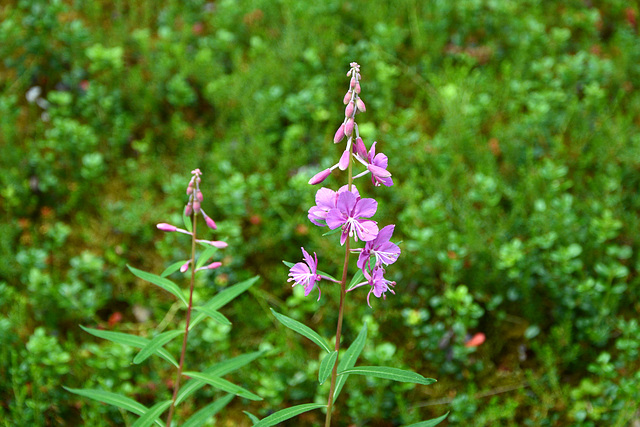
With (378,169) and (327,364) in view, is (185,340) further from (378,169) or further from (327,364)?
(378,169)

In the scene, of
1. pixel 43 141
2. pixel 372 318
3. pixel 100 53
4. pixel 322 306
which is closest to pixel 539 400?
pixel 372 318

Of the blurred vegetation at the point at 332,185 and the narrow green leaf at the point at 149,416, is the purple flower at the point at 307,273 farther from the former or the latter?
the blurred vegetation at the point at 332,185

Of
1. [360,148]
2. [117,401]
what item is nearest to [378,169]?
[360,148]

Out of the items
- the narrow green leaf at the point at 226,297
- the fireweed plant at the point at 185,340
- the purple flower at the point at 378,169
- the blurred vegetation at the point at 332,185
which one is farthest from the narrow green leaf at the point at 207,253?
the blurred vegetation at the point at 332,185

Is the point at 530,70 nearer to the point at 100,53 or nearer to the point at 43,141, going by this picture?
the point at 100,53

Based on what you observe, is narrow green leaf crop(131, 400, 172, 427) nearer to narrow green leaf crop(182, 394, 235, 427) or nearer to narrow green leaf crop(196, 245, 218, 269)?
narrow green leaf crop(182, 394, 235, 427)
